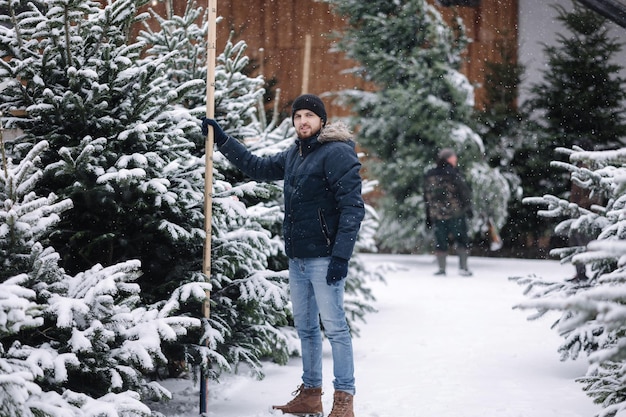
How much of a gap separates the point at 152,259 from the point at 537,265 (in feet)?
35.7

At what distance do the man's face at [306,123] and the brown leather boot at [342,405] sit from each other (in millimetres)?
1571

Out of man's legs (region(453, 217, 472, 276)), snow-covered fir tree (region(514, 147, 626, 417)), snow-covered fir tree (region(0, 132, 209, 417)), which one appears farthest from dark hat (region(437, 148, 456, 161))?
snow-covered fir tree (region(0, 132, 209, 417))

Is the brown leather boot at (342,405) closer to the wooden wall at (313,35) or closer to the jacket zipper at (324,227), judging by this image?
the jacket zipper at (324,227)

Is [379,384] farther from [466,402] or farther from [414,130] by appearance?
[414,130]

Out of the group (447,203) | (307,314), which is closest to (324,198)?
(307,314)

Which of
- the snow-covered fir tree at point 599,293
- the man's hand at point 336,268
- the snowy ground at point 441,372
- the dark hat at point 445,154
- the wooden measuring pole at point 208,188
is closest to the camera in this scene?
the snow-covered fir tree at point 599,293

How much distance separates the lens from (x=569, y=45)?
50.0 ft

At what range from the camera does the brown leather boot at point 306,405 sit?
486 centimetres

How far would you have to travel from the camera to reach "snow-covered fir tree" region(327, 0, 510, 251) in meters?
14.1

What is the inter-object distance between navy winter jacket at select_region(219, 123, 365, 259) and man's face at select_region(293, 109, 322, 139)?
5 centimetres

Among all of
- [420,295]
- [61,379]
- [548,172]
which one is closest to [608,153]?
[61,379]

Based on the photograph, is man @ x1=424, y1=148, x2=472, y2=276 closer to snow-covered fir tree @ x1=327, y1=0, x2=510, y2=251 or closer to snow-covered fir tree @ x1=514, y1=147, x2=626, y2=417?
snow-covered fir tree @ x1=327, y1=0, x2=510, y2=251

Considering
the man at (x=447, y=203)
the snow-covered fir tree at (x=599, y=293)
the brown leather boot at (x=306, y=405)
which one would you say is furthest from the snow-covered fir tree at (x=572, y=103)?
the brown leather boot at (x=306, y=405)

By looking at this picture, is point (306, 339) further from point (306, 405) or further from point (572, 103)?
point (572, 103)
